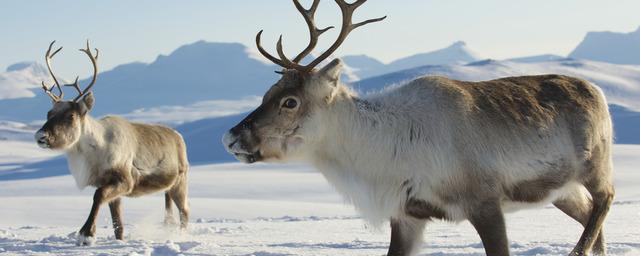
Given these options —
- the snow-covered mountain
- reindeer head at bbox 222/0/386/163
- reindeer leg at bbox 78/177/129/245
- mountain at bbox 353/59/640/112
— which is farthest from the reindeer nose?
mountain at bbox 353/59/640/112

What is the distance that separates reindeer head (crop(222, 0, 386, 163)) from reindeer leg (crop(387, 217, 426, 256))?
77cm

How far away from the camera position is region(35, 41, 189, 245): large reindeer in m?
8.33

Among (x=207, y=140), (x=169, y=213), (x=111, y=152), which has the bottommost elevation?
(x=207, y=140)

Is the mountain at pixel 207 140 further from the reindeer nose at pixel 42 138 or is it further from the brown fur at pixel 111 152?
the reindeer nose at pixel 42 138

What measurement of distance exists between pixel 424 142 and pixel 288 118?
0.79 m

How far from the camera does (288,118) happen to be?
4.68 metres

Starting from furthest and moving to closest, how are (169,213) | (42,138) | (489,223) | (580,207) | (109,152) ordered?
(169,213), (109,152), (42,138), (580,207), (489,223)

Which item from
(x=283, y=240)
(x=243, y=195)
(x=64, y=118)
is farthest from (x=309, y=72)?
(x=243, y=195)

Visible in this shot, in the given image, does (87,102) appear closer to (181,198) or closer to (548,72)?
(181,198)

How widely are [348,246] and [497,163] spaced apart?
269 cm

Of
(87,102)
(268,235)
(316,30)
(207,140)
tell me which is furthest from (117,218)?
(207,140)

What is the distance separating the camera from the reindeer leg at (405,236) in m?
4.97

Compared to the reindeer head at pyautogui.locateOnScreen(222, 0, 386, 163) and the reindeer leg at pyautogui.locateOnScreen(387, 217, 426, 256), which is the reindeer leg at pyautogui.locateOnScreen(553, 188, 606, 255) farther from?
the reindeer head at pyautogui.locateOnScreen(222, 0, 386, 163)

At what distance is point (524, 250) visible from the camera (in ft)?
20.7
